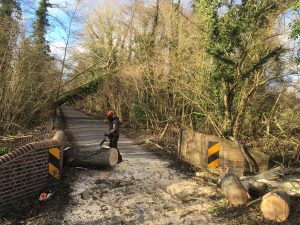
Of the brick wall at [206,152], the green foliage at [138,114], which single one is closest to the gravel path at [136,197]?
the brick wall at [206,152]

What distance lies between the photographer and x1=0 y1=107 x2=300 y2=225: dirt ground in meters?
7.09

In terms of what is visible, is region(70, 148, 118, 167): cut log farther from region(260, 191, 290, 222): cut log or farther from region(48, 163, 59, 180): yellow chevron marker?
region(260, 191, 290, 222): cut log

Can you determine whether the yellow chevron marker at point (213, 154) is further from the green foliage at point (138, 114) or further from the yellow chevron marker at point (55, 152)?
the green foliage at point (138, 114)

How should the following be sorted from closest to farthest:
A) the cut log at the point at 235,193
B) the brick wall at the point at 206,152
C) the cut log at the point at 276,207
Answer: the cut log at the point at 276,207
the cut log at the point at 235,193
the brick wall at the point at 206,152

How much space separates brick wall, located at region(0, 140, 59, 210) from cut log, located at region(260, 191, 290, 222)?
16.0ft

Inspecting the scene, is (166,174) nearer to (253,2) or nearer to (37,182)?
(37,182)

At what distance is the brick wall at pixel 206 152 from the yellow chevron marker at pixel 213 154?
399mm

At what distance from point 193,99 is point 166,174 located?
7087mm

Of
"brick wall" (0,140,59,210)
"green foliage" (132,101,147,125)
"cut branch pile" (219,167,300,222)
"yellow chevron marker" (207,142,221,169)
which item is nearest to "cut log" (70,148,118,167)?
"brick wall" (0,140,59,210)

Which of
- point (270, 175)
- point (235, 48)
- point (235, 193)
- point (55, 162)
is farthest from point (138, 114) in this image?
point (235, 193)

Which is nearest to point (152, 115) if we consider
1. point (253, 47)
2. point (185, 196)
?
point (253, 47)

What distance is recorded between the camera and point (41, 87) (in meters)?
19.4

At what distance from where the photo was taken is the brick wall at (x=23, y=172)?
24.5 ft

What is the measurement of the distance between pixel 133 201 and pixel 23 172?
246 cm
